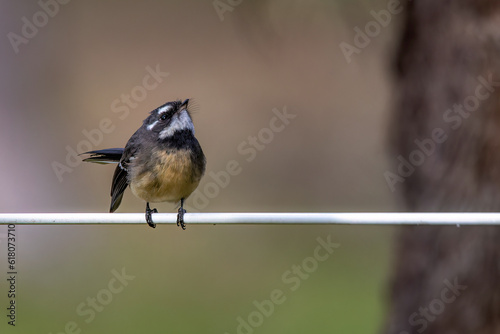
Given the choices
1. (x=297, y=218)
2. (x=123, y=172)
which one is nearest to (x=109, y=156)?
(x=123, y=172)

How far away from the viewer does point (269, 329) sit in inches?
295

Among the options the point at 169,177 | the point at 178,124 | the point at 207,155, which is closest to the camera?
the point at 169,177

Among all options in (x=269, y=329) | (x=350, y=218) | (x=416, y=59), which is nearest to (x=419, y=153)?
(x=416, y=59)

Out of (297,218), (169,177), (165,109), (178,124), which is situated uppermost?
(165,109)

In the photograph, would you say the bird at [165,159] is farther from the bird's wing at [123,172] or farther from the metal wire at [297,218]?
the metal wire at [297,218]

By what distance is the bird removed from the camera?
430 cm

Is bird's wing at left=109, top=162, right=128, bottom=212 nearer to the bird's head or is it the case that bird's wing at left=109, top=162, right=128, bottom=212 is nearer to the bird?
the bird

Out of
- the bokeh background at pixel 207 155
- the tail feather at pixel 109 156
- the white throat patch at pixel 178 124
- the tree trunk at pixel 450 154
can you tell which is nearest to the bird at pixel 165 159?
the white throat patch at pixel 178 124

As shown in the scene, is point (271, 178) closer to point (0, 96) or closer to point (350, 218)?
point (0, 96)

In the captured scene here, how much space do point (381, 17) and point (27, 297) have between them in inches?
211

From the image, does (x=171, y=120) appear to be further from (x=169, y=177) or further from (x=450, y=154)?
(x=450, y=154)

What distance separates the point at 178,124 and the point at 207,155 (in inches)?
155

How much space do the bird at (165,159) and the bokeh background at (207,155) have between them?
2.96 m

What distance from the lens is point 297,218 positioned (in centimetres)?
282
